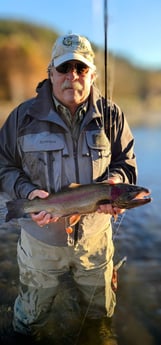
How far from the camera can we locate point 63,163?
8.72 feet

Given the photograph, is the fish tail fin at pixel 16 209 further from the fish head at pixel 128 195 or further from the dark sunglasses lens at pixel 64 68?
the dark sunglasses lens at pixel 64 68

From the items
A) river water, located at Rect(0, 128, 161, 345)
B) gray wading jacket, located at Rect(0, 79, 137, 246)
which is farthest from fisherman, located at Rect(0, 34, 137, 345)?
river water, located at Rect(0, 128, 161, 345)

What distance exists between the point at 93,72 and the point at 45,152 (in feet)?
1.96

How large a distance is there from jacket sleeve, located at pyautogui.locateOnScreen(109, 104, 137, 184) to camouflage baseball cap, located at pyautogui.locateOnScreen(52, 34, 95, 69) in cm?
37

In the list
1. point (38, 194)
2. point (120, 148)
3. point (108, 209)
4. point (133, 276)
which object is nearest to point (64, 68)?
point (120, 148)

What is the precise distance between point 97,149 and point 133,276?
1.96m

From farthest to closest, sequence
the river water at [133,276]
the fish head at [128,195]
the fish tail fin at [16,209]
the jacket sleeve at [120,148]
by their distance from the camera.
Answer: the river water at [133,276]
the jacket sleeve at [120,148]
the fish tail fin at [16,209]
the fish head at [128,195]

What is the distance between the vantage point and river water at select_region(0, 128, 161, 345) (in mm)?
3465

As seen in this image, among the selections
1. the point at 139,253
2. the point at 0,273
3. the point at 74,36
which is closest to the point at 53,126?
the point at 74,36

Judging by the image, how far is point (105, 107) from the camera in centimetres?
281

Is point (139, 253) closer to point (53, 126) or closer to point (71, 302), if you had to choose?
point (71, 302)

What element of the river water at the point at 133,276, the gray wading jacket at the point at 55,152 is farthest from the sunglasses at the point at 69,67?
the river water at the point at 133,276

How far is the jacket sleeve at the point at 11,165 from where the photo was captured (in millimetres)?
2717

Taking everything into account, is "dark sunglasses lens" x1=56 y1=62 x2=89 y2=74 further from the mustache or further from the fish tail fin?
Answer: the fish tail fin
